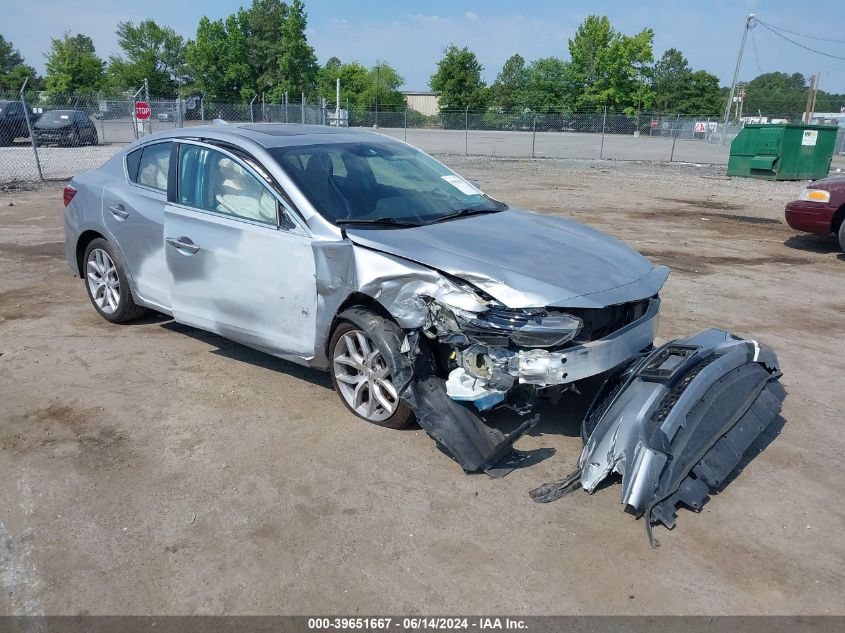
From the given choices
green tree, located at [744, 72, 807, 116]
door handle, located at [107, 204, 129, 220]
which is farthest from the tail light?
green tree, located at [744, 72, 807, 116]

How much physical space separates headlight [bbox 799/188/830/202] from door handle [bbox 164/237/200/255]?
837 centimetres

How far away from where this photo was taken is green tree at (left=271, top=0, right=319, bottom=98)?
2827 inches

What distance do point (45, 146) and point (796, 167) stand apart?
2413 centimetres

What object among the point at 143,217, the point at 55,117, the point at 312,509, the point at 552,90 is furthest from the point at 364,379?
the point at 552,90

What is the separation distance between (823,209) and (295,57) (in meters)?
70.8

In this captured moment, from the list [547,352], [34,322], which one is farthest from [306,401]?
[34,322]

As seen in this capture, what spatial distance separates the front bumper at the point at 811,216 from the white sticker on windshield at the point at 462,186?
634 centimetres

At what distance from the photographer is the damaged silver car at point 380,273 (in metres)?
3.59

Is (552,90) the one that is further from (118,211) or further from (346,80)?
(118,211)

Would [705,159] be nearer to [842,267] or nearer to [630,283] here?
[842,267]

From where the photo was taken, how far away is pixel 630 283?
156 inches

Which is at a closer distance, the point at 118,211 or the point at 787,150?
the point at 118,211

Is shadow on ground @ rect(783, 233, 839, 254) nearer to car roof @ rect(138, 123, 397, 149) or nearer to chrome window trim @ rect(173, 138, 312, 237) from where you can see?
car roof @ rect(138, 123, 397, 149)

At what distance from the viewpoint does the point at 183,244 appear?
482 cm
